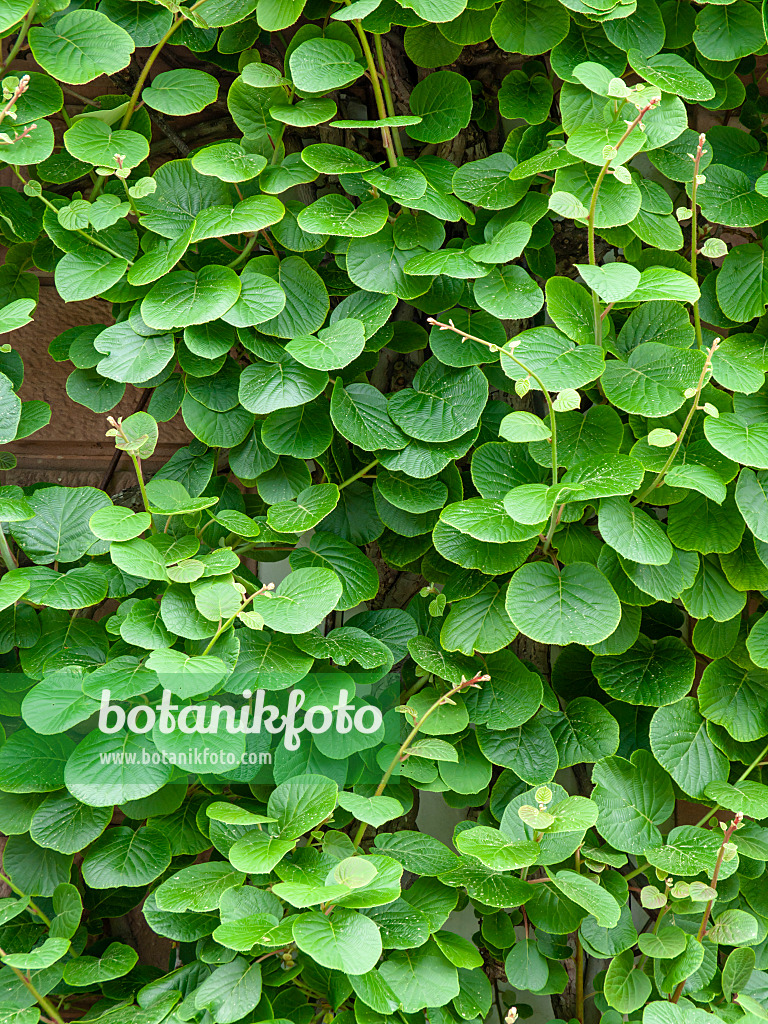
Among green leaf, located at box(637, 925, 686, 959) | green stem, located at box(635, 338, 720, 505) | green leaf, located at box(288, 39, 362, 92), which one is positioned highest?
green leaf, located at box(288, 39, 362, 92)

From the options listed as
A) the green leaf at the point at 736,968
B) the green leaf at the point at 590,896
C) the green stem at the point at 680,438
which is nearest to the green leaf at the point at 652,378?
the green stem at the point at 680,438

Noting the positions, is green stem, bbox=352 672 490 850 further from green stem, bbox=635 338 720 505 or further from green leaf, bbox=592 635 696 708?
green stem, bbox=635 338 720 505

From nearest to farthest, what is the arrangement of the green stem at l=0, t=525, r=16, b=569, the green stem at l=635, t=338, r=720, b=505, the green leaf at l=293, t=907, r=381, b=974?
the green leaf at l=293, t=907, r=381, b=974, the green stem at l=635, t=338, r=720, b=505, the green stem at l=0, t=525, r=16, b=569

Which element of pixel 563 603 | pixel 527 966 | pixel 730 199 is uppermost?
pixel 730 199

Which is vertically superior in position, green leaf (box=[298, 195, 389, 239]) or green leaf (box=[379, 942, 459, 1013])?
green leaf (box=[298, 195, 389, 239])

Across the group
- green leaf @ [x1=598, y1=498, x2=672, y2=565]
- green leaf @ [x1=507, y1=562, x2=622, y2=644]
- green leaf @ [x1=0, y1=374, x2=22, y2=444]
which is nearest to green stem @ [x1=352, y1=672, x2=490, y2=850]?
green leaf @ [x1=507, y1=562, x2=622, y2=644]

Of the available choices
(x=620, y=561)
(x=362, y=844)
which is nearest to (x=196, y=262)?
(x=620, y=561)

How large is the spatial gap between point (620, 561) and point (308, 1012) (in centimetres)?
59

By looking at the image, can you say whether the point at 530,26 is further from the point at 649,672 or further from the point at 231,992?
the point at 231,992

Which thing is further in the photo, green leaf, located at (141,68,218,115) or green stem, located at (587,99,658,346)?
green leaf, located at (141,68,218,115)

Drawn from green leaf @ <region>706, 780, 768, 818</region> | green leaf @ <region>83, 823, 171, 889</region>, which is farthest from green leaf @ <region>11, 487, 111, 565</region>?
green leaf @ <region>706, 780, 768, 818</region>

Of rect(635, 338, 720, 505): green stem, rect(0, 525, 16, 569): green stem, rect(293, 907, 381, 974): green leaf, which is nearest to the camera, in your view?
rect(293, 907, 381, 974): green leaf

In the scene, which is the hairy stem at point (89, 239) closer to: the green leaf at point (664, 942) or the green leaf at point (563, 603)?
the green leaf at point (563, 603)

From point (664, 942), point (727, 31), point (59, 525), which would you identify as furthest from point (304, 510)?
point (727, 31)
